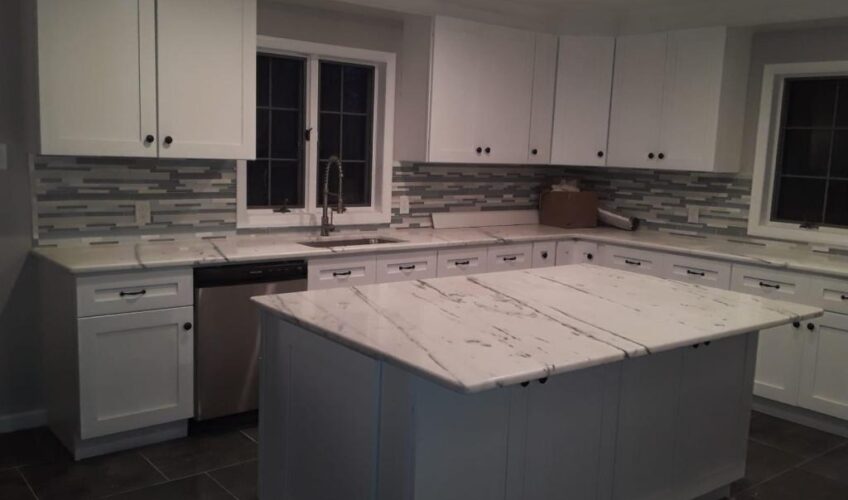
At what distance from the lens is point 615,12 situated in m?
4.76

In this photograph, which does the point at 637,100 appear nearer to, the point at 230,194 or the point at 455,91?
the point at 455,91

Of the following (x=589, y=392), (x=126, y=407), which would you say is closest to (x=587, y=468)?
(x=589, y=392)

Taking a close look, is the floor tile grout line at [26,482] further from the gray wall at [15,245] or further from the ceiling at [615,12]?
the ceiling at [615,12]

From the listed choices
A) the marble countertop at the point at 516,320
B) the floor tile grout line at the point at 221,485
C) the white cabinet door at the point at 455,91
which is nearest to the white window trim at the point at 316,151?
the white cabinet door at the point at 455,91

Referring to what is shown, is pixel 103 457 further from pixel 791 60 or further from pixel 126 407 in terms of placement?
pixel 791 60

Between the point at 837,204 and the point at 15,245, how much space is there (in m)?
4.38

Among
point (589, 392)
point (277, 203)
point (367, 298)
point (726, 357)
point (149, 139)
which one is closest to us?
point (589, 392)

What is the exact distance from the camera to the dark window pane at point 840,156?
424 cm

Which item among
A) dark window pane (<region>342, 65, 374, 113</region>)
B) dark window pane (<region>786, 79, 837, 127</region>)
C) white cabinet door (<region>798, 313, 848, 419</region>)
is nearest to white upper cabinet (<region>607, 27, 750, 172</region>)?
dark window pane (<region>786, 79, 837, 127</region>)

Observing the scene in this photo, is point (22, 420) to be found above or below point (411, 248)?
below

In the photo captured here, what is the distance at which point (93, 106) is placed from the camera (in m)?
3.14

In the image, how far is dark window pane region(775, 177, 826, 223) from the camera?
4.36 metres

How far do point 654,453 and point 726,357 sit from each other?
49cm

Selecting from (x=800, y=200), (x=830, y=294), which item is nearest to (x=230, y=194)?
(x=830, y=294)
